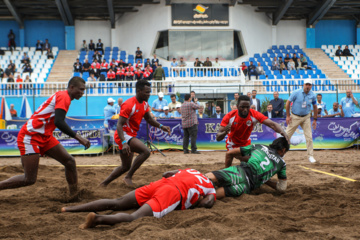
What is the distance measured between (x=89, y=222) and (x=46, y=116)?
201 centimetres

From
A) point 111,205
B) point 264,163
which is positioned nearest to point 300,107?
point 264,163

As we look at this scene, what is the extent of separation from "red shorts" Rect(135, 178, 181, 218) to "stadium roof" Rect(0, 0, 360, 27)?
27760mm

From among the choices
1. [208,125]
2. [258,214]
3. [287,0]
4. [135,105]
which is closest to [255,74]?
[287,0]

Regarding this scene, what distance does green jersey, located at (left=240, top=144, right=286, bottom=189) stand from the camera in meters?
5.72

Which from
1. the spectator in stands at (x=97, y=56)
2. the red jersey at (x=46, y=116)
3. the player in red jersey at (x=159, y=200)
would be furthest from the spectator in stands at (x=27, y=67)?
the player in red jersey at (x=159, y=200)

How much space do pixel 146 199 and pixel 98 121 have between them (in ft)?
40.5

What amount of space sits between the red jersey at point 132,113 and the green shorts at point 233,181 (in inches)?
83.6

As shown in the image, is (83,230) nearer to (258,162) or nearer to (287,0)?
(258,162)

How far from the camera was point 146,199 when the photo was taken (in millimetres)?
4645

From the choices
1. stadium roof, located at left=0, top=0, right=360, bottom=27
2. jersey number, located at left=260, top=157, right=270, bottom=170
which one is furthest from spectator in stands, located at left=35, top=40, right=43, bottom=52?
jersey number, located at left=260, top=157, right=270, bottom=170

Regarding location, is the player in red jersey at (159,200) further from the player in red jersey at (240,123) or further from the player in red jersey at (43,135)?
the player in red jersey at (240,123)

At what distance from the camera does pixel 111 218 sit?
4176 millimetres

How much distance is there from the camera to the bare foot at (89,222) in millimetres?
4086

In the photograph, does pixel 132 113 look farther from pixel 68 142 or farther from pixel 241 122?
pixel 68 142
